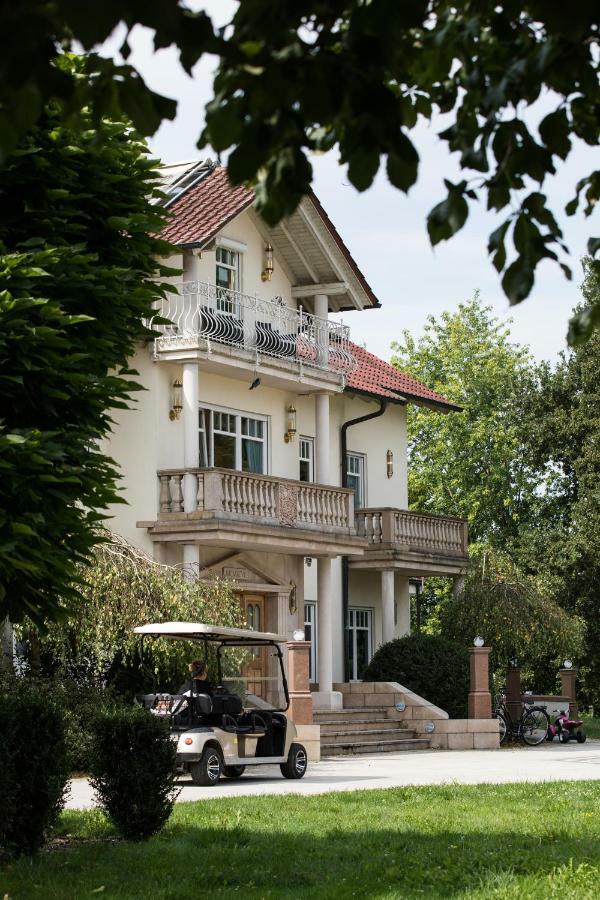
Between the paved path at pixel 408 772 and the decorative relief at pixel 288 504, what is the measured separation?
5.38 m

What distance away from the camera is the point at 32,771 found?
12.0 meters

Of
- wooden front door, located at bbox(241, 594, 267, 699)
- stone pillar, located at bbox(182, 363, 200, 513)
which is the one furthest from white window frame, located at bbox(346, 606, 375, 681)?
stone pillar, located at bbox(182, 363, 200, 513)

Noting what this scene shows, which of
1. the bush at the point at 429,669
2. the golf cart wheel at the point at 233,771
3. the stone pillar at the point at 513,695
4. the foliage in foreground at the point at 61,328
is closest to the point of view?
the foliage in foreground at the point at 61,328

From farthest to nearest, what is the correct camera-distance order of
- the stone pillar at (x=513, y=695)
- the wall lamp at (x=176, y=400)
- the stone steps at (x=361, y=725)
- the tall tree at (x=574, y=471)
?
the tall tree at (x=574, y=471) → the stone pillar at (x=513, y=695) → the wall lamp at (x=176, y=400) → the stone steps at (x=361, y=725)

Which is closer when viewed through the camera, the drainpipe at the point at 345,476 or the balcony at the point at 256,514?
the balcony at the point at 256,514

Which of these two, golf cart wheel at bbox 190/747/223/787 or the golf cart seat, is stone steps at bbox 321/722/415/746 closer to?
the golf cart seat

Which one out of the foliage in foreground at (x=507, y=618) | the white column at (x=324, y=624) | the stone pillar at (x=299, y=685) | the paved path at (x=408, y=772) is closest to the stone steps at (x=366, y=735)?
the paved path at (x=408, y=772)

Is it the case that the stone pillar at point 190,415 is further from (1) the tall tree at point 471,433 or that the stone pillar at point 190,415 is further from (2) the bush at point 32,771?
(1) the tall tree at point 471,433

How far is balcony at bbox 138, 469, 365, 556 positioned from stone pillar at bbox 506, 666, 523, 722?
4.76m

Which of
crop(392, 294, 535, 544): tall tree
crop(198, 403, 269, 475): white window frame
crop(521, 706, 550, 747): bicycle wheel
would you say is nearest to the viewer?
crop(198, 403, 269, 475): white window frame

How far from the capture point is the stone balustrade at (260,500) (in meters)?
29.5

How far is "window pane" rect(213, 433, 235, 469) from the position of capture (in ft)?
106

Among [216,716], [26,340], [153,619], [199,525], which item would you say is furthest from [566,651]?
[26,340]

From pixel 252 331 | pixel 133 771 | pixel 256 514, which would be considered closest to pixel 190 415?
pixel 256 514
